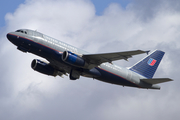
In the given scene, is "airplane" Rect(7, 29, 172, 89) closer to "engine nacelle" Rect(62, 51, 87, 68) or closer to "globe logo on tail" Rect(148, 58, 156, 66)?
"engine nacelle" Rect(62, 51, 87, 68)

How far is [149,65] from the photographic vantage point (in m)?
56.3

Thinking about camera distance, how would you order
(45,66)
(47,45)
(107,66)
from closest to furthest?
(47,45) < (107,66) < (45,66)

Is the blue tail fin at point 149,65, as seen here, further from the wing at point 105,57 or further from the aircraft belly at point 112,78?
the wing at point 105,57

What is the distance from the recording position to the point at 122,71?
50.6 metres

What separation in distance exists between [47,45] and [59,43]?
2.07 m

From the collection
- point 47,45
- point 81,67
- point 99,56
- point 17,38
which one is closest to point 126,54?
point 99,56

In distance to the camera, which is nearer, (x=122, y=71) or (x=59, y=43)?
(x=59, y=43)

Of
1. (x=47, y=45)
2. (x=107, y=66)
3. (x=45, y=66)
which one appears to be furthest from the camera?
(x=45, y=66)

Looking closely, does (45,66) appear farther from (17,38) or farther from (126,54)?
(126,54)

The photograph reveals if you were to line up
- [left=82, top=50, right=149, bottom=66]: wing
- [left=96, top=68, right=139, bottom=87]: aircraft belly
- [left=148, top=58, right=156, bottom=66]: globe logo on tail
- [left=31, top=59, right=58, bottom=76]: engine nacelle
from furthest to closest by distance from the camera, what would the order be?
[left=148, top=58, right=156, bottom=66]: globe logo on tail < [left=31, top=59, right=58, bottom=76]: engine nacelle < [left=96, top=68, right=139, bottom=87]: aircraft belly < [left=82, top=50, right=149, bottom=66]: wing

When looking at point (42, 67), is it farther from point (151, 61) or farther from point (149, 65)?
point (151, 61)

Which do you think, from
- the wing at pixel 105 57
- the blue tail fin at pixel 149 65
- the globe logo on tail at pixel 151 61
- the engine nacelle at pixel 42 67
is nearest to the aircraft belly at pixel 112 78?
the wing at pixel 105 57

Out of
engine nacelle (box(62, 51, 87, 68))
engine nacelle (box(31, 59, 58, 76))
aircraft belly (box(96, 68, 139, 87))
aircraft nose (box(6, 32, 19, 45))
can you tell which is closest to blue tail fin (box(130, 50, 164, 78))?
aircraft belly (box(96, 68, 139, 87))

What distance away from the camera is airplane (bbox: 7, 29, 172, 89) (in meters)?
44.9
